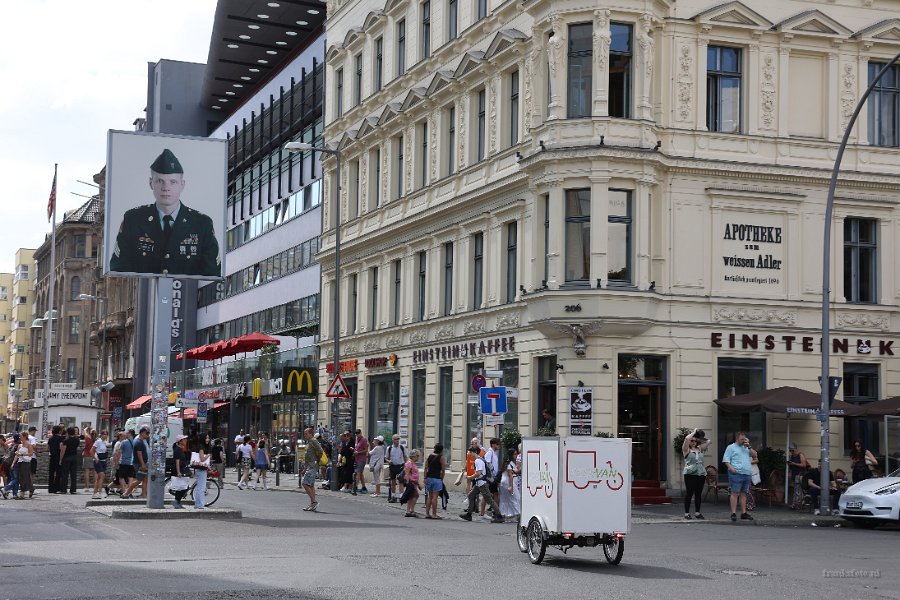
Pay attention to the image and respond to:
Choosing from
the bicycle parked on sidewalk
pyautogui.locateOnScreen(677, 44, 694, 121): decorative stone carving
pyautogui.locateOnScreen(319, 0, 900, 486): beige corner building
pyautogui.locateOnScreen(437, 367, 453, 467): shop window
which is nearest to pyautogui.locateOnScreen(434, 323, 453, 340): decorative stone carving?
pyautogui.locateOnScreen(437, 367, 453, 467): shop window

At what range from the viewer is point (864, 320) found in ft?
117

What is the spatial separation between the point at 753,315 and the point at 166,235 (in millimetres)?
14959

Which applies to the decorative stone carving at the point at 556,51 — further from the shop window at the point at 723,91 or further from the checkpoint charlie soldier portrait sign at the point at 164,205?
the checkpoint charlie soldier portrait sign at the point at 164,205

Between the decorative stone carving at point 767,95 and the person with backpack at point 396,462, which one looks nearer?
the decorative stone carving at point 767,95

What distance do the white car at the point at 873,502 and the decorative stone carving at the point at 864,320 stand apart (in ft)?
25.3

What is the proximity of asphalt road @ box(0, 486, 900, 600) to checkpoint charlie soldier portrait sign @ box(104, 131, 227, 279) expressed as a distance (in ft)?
18.3

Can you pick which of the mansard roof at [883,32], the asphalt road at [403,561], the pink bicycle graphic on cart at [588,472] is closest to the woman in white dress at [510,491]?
the asphalt road at [403,561]

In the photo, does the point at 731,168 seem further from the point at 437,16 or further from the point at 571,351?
the point at 437,16

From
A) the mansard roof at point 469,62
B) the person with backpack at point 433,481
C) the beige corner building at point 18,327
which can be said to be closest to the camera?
the person with backpack at point 433,481

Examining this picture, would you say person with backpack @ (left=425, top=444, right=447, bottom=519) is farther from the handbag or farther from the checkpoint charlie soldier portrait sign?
the checkpoint charlie soldier portrait sign

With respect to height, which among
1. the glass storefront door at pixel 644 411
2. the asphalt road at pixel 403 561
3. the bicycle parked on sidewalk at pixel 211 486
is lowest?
the asphalt road at pixel 403 561

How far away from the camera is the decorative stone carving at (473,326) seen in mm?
39281

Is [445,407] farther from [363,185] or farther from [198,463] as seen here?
[198,463]

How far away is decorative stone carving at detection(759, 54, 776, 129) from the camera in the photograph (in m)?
35.2
